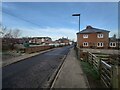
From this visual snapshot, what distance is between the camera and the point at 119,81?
237 inches

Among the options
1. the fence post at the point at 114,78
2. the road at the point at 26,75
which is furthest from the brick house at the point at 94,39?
the fence post at the point at 114,78

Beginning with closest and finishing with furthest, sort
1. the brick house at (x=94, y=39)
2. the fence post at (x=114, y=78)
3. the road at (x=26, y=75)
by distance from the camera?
the fence post at (x=114, y=78) → the road at (x=26, y=75) → the brick house at (x=94, y=39)

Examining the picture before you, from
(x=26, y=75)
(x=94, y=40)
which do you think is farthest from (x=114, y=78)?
(x=94, y=40)

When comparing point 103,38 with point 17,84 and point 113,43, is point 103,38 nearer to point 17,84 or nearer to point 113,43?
point 113,43

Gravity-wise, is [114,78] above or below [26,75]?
above

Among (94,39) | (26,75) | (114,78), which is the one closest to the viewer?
(114,78)

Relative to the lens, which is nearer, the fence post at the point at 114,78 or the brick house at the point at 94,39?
the fence post at the point at 114,78

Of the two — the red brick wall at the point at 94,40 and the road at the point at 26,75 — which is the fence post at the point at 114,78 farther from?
the red brick wall at the point at 94,40

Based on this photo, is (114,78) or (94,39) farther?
(94,39)

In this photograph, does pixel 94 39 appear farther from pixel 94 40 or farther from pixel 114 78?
pixel 114 78

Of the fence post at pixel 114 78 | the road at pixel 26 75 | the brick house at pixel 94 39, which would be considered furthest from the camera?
the brick house at pixel 94 39

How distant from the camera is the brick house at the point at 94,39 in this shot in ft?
172

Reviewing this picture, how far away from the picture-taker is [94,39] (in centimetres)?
5297

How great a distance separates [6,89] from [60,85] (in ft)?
7.18
